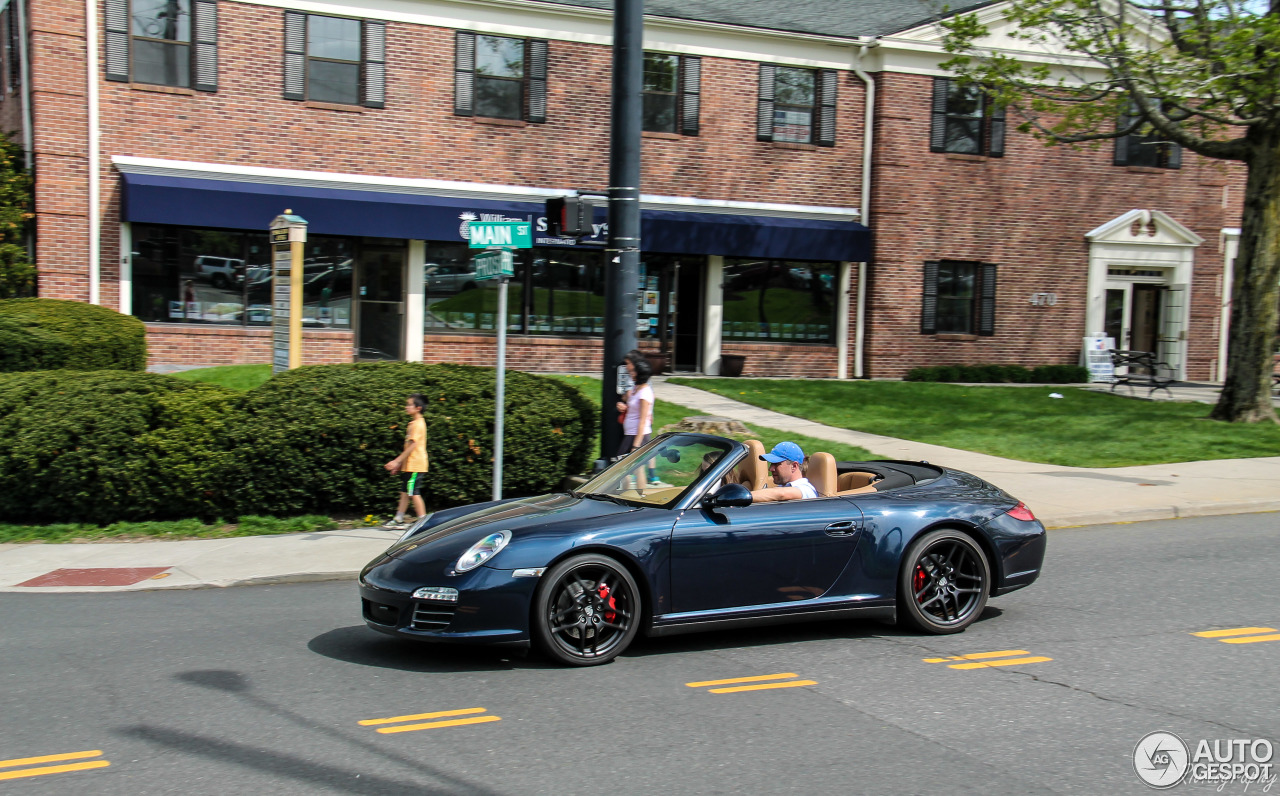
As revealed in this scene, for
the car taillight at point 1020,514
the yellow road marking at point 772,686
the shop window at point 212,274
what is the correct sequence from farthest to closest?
the shop window at point 212,274
the car taillight at point 1020,514
the yellow road marking at point 772,686

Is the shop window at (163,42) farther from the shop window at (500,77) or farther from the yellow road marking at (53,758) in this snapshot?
the yellow road marking at (53,758)

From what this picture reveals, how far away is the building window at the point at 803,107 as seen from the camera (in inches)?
896

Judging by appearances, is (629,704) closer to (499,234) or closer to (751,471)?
(751,471)

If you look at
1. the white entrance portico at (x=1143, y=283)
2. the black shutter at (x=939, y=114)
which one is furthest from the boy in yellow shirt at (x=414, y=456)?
the white entrance portico at (x=1143, y=283)

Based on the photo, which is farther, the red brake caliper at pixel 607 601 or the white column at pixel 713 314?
the white column at pixel 713 314

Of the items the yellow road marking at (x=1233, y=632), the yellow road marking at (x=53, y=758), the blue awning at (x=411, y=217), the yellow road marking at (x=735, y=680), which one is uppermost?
the blue awning at (x=411, y=217)

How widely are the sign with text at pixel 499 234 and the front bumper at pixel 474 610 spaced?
4848mm

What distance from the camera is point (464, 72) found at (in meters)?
20.7

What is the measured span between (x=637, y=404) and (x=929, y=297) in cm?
1455

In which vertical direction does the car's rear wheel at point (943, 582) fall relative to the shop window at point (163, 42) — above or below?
below

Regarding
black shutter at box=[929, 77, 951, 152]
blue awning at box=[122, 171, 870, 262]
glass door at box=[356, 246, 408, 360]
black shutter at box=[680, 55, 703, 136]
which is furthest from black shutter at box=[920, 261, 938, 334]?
glass door at box=[356, 246, 408, 360]

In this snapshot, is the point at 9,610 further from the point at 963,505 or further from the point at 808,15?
the point at 808,15

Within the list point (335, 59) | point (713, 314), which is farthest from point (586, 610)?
point (713, 314)

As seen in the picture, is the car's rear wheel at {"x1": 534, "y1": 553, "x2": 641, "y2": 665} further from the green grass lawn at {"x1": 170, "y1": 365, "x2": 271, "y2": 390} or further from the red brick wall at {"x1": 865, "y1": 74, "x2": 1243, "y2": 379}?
the red brick wall at {"x1": 865, "y1": 74, "x2": 1243, "y2": 379}
